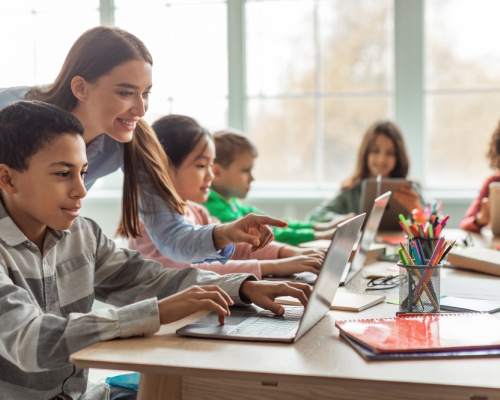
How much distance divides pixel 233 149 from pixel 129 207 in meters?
1.16

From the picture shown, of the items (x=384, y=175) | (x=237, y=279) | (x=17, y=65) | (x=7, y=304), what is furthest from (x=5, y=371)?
(x=17, y=65)

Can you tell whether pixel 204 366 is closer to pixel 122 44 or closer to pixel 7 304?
pixel 7 304

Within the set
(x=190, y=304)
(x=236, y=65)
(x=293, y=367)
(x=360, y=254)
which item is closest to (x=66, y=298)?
(x=190, y=304)

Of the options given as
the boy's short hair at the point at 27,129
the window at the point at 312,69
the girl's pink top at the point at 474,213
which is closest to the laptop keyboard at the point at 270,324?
the boy's short hair at the point at 27,129

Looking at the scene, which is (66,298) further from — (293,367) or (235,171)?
(235,171)

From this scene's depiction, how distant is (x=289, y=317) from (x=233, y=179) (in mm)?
1626

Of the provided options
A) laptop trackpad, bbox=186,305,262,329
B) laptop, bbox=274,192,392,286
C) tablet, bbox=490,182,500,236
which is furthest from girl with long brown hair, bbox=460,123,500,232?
laptop trackpad, bbox=186,305,262,329

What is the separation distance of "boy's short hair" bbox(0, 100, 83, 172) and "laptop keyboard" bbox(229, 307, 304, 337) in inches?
19.2

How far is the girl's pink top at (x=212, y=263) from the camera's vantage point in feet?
5.71

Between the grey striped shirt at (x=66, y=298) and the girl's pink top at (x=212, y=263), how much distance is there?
1.25 feet

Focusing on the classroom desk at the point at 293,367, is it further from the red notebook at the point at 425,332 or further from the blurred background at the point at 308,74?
the blurred background at the point at 308,74

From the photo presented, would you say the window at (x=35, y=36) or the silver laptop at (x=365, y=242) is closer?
the silver laptop at (x=365, y=242)

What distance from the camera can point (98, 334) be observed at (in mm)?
1026

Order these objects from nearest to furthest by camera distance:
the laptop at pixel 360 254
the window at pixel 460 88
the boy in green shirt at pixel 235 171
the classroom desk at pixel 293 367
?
the classroom desk at pixel 293 367 < the laptop at pixel 360 254 < the boy in green shirt at pixel 235 171 < the window at pixel 460 88
